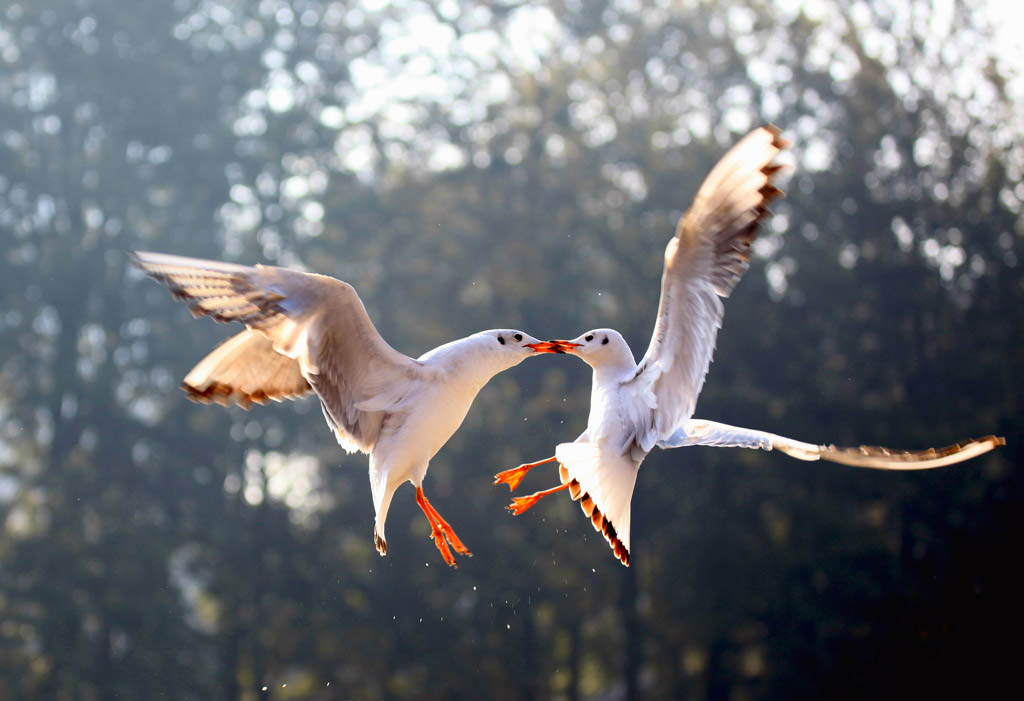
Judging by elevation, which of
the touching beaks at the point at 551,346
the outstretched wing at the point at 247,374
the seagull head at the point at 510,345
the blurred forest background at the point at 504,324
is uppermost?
the touching beaks at the point at 551,346

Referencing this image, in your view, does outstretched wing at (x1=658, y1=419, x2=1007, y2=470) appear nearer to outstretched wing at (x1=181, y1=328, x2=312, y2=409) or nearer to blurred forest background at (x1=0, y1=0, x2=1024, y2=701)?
outstretched wing at (x1=181, y1=328, x2=312, y2=409)

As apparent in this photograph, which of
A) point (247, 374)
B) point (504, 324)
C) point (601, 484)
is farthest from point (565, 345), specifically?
point (504, 324)

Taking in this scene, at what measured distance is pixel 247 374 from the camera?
2.58 meters

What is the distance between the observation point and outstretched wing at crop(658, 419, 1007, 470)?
1850 millimetres

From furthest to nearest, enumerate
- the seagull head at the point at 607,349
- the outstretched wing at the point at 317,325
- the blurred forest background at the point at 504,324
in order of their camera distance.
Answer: the blurred forest background at the point at 504,324
the seagull head at the point at 607,349
the outstretched wing at the point at 317,325

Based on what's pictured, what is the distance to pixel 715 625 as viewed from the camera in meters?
7.73

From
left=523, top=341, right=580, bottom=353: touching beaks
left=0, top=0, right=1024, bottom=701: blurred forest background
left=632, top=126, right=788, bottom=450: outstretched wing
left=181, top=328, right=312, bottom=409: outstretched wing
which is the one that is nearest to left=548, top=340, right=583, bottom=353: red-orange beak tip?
left=523, top=341, right=580, bottom=353: touching beaks

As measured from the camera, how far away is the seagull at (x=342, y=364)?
221 cm

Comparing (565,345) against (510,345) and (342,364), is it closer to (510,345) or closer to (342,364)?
(510,345)

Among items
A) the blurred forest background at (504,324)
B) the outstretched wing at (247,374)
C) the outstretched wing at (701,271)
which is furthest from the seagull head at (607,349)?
the blurred forest background at (504,324)

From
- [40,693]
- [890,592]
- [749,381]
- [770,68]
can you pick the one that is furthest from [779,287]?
[40,693]

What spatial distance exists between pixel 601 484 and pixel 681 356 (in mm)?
313

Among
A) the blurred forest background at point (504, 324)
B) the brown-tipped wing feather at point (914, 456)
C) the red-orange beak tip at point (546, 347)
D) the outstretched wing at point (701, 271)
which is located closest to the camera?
the brown-tipped wing feather at point (914, 456)

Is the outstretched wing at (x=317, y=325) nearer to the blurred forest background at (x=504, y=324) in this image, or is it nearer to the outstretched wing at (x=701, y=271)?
the outstretched wing at (x=701, y=271)
